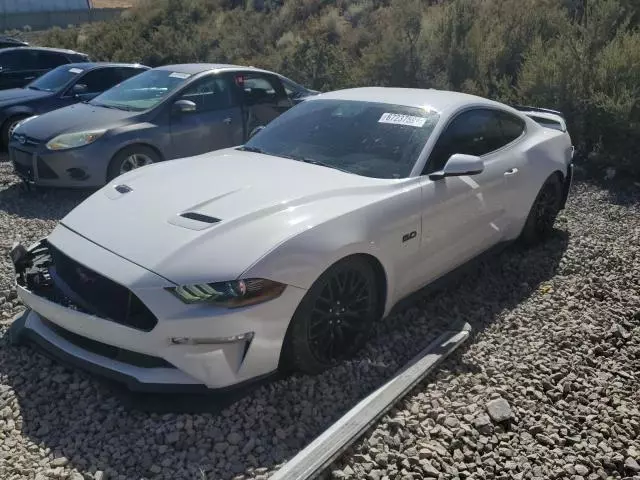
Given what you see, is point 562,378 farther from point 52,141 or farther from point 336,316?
point 52,141

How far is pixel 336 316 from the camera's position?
360 cm

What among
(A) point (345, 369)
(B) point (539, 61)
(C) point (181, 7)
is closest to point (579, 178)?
(B) point (539, 61)

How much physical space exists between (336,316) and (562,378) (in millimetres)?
1396

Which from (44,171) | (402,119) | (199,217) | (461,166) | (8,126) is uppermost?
(402,119)

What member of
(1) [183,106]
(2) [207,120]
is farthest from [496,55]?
(1) [183,106]

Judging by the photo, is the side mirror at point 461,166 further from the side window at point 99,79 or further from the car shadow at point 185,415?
the side window at point 99,79

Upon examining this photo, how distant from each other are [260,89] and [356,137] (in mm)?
4009

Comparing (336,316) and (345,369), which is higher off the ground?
(336,316)

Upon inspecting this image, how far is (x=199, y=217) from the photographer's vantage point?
3.51 m

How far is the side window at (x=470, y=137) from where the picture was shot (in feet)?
14.3

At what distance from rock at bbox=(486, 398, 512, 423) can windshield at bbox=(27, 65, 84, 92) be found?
866cm

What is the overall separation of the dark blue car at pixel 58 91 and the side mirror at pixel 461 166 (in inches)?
279

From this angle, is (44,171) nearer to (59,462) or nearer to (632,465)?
(59,462)

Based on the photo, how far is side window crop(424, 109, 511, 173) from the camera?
435 cm
